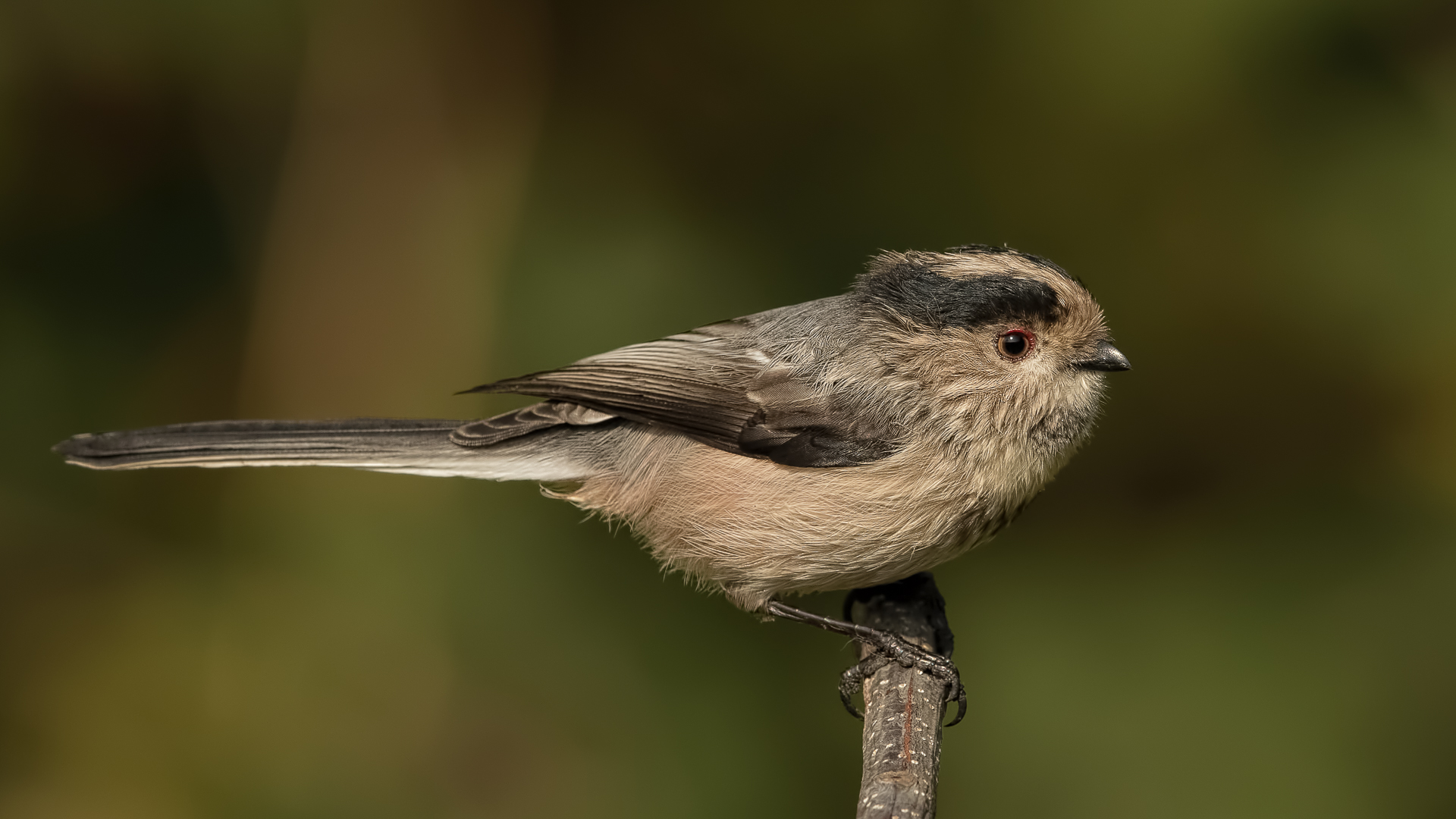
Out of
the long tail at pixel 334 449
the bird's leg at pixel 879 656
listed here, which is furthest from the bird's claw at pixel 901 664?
the long tail at pixel 334 449

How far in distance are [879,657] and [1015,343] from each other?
88 centimetres

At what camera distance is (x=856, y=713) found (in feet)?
10.7

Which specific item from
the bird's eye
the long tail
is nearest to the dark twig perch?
the bird's eye

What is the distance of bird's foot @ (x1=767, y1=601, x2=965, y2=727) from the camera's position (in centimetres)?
289

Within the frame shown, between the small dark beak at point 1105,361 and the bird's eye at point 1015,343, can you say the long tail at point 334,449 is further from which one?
the small dark beak at point 1105,361

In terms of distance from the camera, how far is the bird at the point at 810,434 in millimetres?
2824

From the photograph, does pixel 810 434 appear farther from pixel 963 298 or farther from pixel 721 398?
pixel 963 298

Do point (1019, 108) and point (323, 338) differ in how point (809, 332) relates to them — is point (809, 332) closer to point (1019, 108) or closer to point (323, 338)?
point (1019, 108)

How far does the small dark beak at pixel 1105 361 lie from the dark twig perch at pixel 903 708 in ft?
2.79

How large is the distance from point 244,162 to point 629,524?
1.72 m

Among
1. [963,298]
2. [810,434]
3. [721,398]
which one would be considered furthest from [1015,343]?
[721,398]

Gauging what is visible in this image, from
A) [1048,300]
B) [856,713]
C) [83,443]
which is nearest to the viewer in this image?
[1048,300]

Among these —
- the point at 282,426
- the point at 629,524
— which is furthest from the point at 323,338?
the point at 629,524

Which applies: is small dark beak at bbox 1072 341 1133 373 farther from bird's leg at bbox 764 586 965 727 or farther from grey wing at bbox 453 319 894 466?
bird's leg at bbox 764 586 965 727
